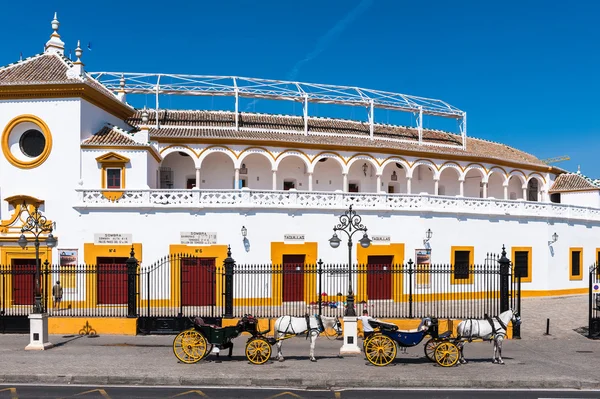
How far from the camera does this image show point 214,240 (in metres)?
22.6

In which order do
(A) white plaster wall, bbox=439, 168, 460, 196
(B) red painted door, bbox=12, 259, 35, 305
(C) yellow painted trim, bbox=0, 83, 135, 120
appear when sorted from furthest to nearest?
(A) white plaster wall, bbox=439, 168, 460, 196 → (C) yellow painted trim, bbox=0, 83, 135, 120 → (B) red painted door, bbox=12, 259, 35, 305

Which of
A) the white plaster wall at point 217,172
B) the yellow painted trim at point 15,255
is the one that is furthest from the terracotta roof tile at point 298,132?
the yellow painted trim at point 15,255

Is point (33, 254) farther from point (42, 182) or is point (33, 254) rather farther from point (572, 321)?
point (572, 321)

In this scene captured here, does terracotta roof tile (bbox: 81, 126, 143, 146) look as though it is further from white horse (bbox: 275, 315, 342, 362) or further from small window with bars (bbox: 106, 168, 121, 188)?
white horse (bbox: 275, 315, 342, 362)

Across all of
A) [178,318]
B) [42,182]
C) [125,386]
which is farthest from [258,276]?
[125,386]

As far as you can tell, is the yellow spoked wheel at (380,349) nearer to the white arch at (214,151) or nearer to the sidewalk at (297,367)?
the sidewalk at (297,367)

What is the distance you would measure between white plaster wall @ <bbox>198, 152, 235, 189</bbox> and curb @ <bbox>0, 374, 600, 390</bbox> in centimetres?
2030

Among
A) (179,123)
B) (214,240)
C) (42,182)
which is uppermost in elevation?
(179,123)

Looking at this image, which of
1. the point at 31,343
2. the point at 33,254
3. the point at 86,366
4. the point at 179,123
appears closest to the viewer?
the point at 86,366

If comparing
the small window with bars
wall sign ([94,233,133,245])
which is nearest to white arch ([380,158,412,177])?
the small window with bars

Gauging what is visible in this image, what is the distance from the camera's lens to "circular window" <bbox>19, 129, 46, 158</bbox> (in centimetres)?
2248

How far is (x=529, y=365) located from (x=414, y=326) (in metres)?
4.23

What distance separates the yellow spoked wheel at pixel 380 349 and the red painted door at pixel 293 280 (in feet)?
32.5

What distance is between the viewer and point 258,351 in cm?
1287
